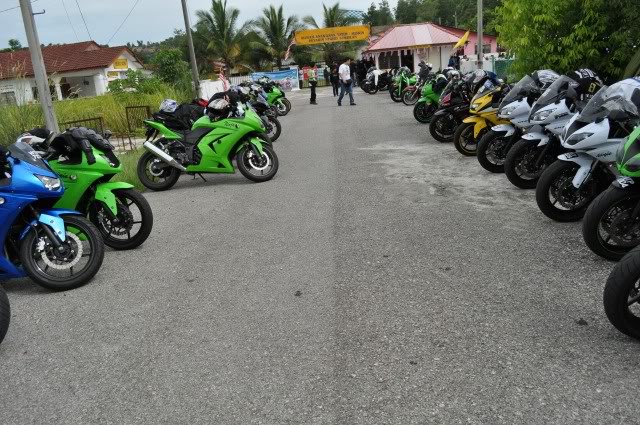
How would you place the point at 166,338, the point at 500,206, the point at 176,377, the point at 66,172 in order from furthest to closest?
the point at 500,206 < the point at 66,172 < the point at 166,338 < the point at 176,377

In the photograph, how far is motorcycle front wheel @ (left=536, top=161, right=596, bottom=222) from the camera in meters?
5.27

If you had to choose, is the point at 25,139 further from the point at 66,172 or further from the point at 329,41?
the point at 329,41

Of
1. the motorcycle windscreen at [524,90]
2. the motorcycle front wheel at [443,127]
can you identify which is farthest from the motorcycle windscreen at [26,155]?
the motorcycle front wheel at [443,127]

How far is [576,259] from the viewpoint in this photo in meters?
4.57

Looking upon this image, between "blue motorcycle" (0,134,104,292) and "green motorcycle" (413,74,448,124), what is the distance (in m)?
10.4

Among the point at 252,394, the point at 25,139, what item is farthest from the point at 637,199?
the point at 25,139

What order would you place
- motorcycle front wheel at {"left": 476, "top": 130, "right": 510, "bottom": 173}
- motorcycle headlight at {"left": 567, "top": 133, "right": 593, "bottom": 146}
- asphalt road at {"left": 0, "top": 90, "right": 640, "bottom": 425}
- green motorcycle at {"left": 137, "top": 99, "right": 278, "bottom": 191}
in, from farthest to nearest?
green motorcycle at {"left": 137, "top": 99, "right": 278, "bottom": 191}, motorcycle front wheel at {"left": 476, "top": 130, "right": 510, "bottom": 173}, motorcycle headlight at {"left": 567, "top": 133, "right": 593, "bottom": 146}, asphalt road at {"left": 0, "top": 90, "right": 640, "bottom": 425}

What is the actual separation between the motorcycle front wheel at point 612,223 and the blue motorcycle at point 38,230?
12.9 feet

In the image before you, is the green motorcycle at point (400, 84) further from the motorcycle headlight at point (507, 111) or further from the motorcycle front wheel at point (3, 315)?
the motorcycle front wheel at point (3, 315)

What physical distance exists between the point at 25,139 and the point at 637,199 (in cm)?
519

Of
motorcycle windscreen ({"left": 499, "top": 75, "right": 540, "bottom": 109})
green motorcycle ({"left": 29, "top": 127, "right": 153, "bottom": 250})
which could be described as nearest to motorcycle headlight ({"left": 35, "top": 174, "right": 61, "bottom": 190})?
green motorcycle ({"left": 29, "top": 127, "right": 153, "bottom": 250})

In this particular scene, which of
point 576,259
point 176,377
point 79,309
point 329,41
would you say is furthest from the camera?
point 329,41

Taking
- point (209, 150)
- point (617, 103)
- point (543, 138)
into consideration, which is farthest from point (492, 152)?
point (209, 150)

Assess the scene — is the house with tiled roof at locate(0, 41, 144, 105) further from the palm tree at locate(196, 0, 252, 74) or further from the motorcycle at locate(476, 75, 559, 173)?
the motorcycle at locate(476, 75, 559, 173)
